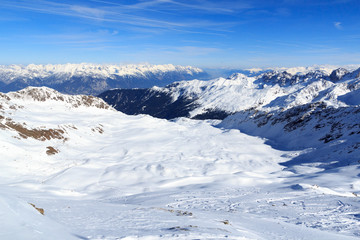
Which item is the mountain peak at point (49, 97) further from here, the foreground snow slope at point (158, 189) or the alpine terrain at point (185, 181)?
the foreground snow slope at point (158, 189)

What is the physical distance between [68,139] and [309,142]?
62.9 meters

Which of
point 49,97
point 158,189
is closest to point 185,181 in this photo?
point 158,189

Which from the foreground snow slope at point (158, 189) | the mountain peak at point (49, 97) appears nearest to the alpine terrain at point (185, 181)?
the foreground snow slope at point (158, 189)

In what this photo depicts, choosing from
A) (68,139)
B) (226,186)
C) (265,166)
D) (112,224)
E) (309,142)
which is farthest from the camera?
(309,142)

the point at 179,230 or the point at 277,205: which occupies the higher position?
the point at 179,230

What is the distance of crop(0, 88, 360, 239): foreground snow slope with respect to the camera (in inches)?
440

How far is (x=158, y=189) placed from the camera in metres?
29.0

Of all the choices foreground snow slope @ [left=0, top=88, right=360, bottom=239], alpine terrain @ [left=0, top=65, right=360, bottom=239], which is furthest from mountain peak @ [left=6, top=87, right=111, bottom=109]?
foreground snow slope @ [left=0, top=88, right=360, bottom=239]

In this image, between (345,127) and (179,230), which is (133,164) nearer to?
(179,230)

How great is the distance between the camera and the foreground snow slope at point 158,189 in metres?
11.2

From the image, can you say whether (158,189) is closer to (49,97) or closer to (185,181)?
(185,181)

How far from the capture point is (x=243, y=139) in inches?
2911

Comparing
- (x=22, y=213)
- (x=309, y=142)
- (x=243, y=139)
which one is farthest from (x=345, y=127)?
(x=22, y=213)

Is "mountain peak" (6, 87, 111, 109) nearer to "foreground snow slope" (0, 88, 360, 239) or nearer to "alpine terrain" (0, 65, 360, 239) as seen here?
"alpine terrain" (0, 65, 360, 239)
